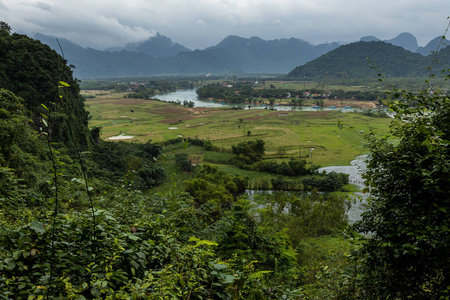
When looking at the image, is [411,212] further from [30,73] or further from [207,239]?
[30,73]

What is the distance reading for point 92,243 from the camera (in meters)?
2.64

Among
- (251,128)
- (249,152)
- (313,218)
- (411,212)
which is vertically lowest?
(313,218)

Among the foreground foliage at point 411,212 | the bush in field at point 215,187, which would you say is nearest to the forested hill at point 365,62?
the bush in field at point 215,187

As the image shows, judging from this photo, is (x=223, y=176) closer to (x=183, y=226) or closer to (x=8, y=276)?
(x=183, y=226)

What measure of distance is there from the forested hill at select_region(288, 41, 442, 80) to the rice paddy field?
10070cm

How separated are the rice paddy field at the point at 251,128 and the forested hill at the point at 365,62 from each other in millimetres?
100696

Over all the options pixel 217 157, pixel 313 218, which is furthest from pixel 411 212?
pixel 217 157

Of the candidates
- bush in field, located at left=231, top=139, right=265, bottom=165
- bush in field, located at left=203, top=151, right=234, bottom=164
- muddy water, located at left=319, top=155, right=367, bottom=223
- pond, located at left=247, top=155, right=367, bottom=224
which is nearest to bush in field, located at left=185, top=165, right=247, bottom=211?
pond, located at left=247, top=155, right=367, bottom=224

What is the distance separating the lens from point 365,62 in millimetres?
164125

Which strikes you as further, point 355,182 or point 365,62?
point 365,62

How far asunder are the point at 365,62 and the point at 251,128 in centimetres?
14308

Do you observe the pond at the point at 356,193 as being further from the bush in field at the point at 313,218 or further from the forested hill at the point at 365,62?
the forested hill at the point at 365,62

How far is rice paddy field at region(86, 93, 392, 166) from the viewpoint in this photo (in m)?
44.1

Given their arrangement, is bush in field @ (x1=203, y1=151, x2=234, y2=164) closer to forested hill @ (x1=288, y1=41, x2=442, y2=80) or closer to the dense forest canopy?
the dense forest canopy
